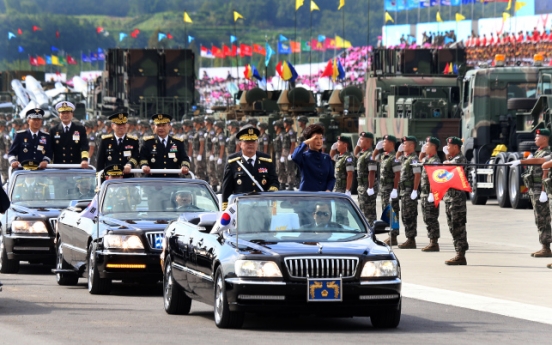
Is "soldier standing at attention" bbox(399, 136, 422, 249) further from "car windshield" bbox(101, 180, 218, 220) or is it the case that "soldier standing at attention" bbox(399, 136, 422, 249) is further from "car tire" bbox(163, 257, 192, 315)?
"car tire" bbox(163, 257, 192, 315)

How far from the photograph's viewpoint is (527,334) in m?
11.7

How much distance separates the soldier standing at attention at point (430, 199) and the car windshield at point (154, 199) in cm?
423

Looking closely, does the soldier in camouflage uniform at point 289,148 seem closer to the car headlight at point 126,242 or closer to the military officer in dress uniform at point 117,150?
the military officer in dress uniform at point 117,150

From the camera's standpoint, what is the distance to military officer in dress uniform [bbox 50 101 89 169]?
850 inches

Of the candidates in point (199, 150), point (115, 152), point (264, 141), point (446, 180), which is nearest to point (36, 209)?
point (115, 152)

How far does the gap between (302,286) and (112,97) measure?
46671 mm

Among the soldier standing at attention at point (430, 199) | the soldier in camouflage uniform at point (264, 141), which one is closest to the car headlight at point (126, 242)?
the soldier standing at attention at point (430, 199)

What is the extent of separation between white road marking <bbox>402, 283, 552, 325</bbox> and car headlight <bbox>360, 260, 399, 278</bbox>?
163cm

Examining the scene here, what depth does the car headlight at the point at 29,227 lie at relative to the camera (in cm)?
1798

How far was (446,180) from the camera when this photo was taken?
18.2 meters

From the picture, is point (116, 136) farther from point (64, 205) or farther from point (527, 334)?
point (527, 334)

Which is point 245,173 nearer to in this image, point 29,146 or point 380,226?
point 380,226

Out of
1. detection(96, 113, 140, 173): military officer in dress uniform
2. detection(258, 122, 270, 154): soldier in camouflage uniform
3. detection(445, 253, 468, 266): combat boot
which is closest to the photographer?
detection(445, 253, 468, 266): combat boot

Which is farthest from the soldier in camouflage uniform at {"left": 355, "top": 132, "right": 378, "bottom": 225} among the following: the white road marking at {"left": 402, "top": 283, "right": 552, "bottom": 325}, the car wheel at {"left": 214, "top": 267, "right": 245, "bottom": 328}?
the car wheel at {"left": 214, "top": 267, "right": 245, "bottom": 328}
